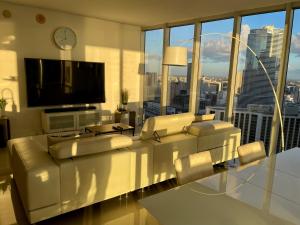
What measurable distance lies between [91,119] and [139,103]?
70.1 inches

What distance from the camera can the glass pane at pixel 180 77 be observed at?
5723 millimetres

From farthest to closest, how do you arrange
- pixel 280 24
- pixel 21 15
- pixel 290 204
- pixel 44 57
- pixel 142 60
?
pixel 142 60
pixel 44 57
pixel 21 15
pixel 280 24
pixel 290 204

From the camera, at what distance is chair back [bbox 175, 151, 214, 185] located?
1.95 meters

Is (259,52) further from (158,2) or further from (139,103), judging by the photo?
(139,103)

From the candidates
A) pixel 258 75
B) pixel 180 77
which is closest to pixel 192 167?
pixel 258 75

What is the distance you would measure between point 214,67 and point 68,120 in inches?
133

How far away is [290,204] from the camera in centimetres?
157

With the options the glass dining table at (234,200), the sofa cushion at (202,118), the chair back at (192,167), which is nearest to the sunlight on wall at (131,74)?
the sofa cushion at (202,118)

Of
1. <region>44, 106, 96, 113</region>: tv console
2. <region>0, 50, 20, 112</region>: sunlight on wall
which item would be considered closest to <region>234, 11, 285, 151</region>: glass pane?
<region>44, 106, 96, 113</region>: tv console

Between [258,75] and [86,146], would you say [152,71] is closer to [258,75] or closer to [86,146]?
[258,75]

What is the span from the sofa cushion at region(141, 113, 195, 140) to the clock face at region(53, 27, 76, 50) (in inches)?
138

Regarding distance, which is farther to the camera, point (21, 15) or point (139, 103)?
point (139, 103)

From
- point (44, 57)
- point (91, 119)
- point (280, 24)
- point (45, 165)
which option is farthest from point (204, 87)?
point (45, 165)

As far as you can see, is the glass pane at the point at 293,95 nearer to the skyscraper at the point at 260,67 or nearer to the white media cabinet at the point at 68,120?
the skyscraper at the point at 260,67
